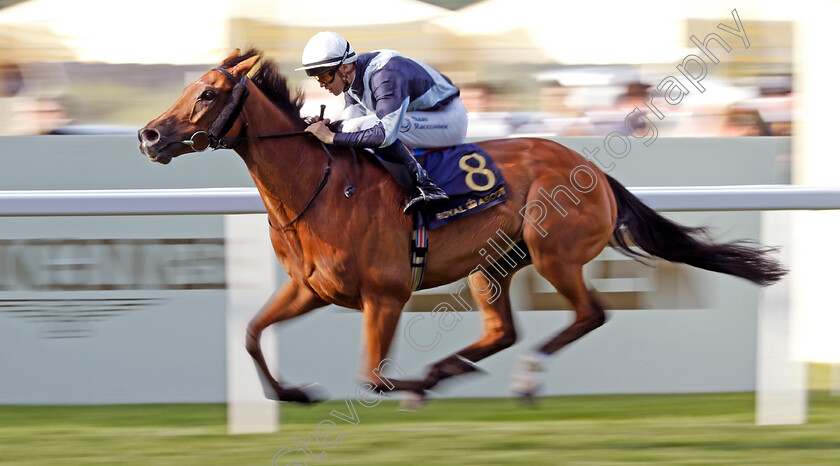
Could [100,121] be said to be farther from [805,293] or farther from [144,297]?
[805,293]

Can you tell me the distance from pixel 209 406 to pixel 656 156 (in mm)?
2247

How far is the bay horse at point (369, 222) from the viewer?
332 centimetres

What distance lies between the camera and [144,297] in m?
4.29

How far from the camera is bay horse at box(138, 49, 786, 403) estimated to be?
10.9 feet

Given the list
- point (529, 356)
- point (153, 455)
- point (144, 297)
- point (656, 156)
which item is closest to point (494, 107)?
point (656, 156)

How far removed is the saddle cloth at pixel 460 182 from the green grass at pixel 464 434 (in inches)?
35.2

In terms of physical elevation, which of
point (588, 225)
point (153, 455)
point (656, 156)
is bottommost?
point (153, 455)

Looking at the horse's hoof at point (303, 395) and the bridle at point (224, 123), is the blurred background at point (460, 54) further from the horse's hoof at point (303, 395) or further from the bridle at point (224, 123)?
the horse's hoof at point (303, 395)

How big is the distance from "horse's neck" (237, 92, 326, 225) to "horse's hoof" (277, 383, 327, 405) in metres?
0.62

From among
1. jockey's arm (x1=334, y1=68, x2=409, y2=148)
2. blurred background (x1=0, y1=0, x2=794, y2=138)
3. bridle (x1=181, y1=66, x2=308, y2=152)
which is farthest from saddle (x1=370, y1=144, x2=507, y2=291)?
blurred background (x1=0, y1=0, x2=794, y2=138)

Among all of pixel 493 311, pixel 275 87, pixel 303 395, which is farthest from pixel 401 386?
pixel 275 87

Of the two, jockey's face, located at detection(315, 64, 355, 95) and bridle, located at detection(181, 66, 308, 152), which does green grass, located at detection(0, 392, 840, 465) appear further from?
jockey's face, located at detection(315, 64, 355, 95)

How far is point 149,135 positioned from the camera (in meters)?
3.21

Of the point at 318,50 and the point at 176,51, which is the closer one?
the point at 318,50
